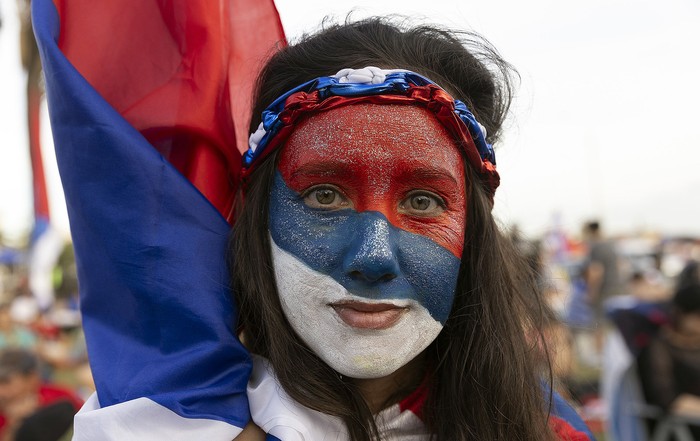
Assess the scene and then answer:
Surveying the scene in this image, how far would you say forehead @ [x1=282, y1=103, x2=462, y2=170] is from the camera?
1517mm

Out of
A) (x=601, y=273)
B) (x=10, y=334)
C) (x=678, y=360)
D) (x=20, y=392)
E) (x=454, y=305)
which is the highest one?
(x=454, y=305)

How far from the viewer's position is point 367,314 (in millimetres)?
1459

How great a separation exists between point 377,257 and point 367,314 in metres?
0.13

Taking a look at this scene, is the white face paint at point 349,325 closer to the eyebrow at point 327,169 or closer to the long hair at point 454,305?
the long hair at point 454,305

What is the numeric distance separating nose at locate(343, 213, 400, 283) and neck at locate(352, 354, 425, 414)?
0.30 metres

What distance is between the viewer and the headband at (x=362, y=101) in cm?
156

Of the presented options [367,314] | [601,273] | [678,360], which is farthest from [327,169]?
[601,273]

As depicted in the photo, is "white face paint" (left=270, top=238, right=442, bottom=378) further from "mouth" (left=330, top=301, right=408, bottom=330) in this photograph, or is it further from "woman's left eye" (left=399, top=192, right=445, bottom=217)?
"woman's left eye" (left=399, top=192, right=445, bottom=217)

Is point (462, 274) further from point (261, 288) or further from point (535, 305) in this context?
point (261, 288)

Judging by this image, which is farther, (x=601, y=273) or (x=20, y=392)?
Answer: (x=601, y=273)

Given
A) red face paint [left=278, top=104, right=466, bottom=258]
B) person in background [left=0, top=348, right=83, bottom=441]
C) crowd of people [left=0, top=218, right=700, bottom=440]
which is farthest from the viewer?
person in background [left=0, top=348, right=83, bottom=441]

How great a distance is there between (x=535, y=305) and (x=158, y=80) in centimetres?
114

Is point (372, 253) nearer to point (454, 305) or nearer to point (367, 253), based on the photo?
point (367, 253)

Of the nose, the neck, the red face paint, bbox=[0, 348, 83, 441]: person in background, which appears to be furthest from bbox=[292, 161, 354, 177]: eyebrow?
bbox=[0, 348, 83, 441]: person in background
